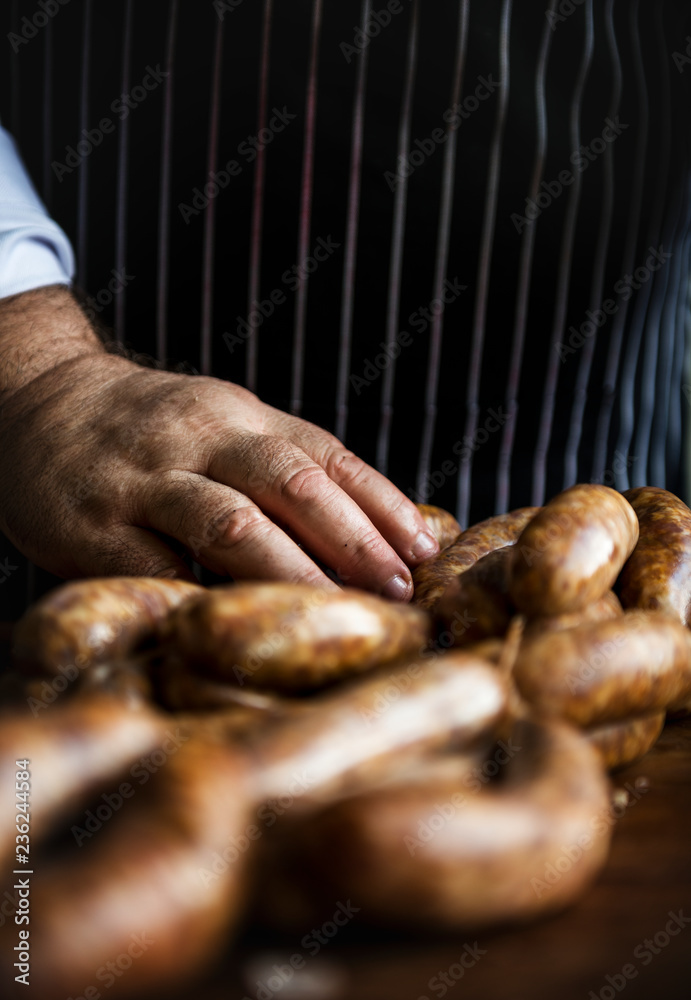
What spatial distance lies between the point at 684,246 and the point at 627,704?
1417 millimetres

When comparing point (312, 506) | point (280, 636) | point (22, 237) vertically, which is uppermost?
point (22, 237)

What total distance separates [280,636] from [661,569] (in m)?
0.53

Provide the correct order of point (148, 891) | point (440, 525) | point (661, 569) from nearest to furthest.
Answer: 1. point (148, 891)
2. point (661, 569)
3. point (440, 525)

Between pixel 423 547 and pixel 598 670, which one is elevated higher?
pixel 598 670

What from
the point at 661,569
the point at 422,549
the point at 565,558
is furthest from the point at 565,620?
the point at 422,549

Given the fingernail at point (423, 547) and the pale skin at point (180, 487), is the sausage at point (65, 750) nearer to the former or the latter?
the pale skin at point (180, 487)

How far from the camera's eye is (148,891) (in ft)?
1.50

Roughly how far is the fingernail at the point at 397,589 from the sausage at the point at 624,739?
38 cm

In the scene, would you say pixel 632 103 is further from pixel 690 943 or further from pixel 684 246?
pixel 690 943

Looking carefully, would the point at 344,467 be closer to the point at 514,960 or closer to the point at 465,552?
the point at 465,552

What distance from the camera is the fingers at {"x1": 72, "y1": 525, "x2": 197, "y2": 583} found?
1247mm

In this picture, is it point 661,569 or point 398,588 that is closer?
point 661,569

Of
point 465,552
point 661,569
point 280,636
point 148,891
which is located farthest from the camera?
point 465,552

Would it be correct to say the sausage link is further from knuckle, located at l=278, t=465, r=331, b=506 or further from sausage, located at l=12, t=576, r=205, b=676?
knuckle, located at l=278, t=465, r=331, b=506
